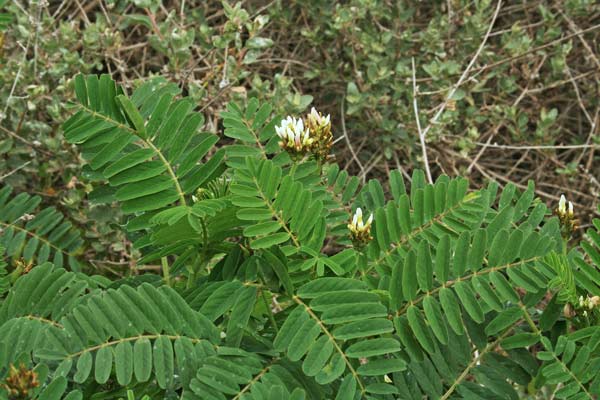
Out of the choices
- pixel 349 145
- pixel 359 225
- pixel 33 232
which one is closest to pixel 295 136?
pixel 359 225

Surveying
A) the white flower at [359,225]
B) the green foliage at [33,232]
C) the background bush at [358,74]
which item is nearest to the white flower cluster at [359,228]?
the white flower at [359,225]

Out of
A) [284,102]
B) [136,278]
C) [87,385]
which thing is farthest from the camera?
[284,102]

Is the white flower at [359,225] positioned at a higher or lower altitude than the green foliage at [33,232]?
higher

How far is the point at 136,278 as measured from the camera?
52.9 inches

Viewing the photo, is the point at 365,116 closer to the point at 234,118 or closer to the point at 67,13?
the point at 67,13

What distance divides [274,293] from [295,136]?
229 millimetres

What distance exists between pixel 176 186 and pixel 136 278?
158 millimetres

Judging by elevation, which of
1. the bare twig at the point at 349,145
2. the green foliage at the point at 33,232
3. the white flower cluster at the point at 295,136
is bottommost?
the bare twig at the point at 349,145

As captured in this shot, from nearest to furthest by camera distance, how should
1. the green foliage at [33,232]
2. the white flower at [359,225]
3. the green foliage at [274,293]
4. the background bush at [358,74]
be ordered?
the green foliage at [274,293] < the white flower at [359,225] < the green foliage at [33,232] < the background bush at [358,74]

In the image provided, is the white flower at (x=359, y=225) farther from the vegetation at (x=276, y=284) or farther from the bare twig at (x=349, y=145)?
the bare twig at (x=349, y=145)

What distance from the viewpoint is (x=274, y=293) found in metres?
1.27

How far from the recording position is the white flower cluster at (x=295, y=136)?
129 centimetres

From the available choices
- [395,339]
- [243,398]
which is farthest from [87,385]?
[395,339]

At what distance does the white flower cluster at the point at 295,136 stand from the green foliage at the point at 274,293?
3 centimetres
